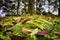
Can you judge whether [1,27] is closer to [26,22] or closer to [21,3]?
[26,22]

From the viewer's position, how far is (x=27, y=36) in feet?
3.86

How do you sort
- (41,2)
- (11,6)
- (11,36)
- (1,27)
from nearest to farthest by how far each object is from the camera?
(11,36) → (1,27) → (11,6) → (41,2)

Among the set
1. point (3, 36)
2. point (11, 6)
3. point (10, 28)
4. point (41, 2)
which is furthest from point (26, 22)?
point (41, 2)

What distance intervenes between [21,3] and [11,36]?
271 centimetres

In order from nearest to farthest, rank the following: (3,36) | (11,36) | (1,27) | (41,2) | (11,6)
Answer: (11,36) < (3,36) < (1,27) < (11,6) < (41,2)

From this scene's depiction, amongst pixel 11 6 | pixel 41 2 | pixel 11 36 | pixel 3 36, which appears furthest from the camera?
pixel 41 2

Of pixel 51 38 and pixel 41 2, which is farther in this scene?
pixel 41 2

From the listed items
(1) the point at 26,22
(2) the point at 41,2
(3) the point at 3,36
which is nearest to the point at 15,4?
(2) the point at 41,2

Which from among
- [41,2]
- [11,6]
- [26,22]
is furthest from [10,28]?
[41,2]

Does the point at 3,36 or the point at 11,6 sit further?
the point at 11,6

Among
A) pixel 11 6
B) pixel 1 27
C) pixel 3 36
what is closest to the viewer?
pixel 3 36

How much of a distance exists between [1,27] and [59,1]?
2.96m

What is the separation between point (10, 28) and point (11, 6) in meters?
2.28

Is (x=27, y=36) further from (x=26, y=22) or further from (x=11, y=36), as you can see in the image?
(x=26, y=22)
